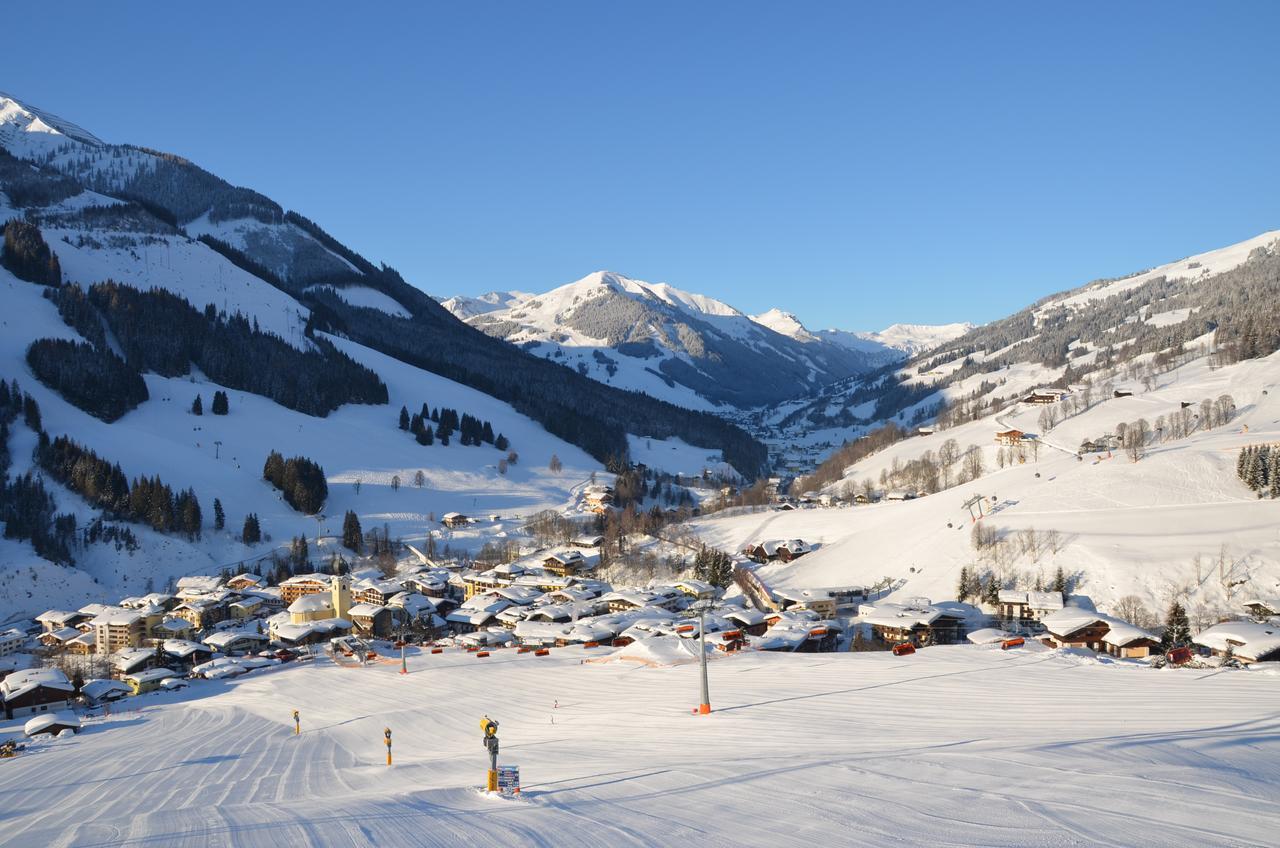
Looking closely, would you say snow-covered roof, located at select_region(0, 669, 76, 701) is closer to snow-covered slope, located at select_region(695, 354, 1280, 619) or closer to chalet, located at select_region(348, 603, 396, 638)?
chalet, located at select_region(348, 603, 396, 638)

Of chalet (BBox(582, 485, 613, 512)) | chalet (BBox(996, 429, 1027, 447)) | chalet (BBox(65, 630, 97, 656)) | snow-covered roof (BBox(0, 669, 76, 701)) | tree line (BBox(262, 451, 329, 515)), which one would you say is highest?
chalet (BBox(996, 429, 1027, 447))

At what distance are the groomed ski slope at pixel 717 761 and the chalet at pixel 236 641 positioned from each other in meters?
14.4

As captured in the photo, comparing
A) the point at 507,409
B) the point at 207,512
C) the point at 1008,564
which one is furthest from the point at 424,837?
the point at 507,409

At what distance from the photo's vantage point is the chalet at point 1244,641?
23.4m

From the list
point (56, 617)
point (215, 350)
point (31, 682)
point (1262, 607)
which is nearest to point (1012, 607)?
point (1262, 607)

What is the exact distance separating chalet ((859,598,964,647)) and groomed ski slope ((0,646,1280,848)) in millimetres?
8691

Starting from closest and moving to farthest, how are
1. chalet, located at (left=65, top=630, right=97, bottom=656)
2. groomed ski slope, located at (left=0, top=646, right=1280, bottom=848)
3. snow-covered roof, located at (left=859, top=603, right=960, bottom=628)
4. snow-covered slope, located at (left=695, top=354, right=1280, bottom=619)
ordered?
1. groomed ski slope, located at (left=0, top=646, right=1280, bottom=848)
2. snow-covered roof, located at (left=859, top=603, right=960, bottom=628)
3. snow-covered slope, located at (left=695, top=354, right=1280, bottom=619)
4. chalet, located at (left=65, top=630, right=97, bottom=656)

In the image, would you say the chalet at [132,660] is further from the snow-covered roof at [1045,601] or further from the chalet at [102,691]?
the snow-covered roof at [1045,601]

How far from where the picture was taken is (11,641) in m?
43.4

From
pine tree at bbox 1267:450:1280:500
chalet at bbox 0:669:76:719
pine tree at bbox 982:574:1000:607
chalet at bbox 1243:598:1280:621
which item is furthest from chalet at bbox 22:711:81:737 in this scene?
pine tree at bbox 1267:450:1280:500

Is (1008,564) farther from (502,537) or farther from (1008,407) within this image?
(1008,407)

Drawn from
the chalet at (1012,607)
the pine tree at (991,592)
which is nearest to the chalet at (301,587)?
the pine tree at (991,592)

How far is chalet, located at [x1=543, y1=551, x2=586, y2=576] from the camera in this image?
185 feet

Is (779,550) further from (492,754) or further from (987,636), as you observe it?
(492,754)
